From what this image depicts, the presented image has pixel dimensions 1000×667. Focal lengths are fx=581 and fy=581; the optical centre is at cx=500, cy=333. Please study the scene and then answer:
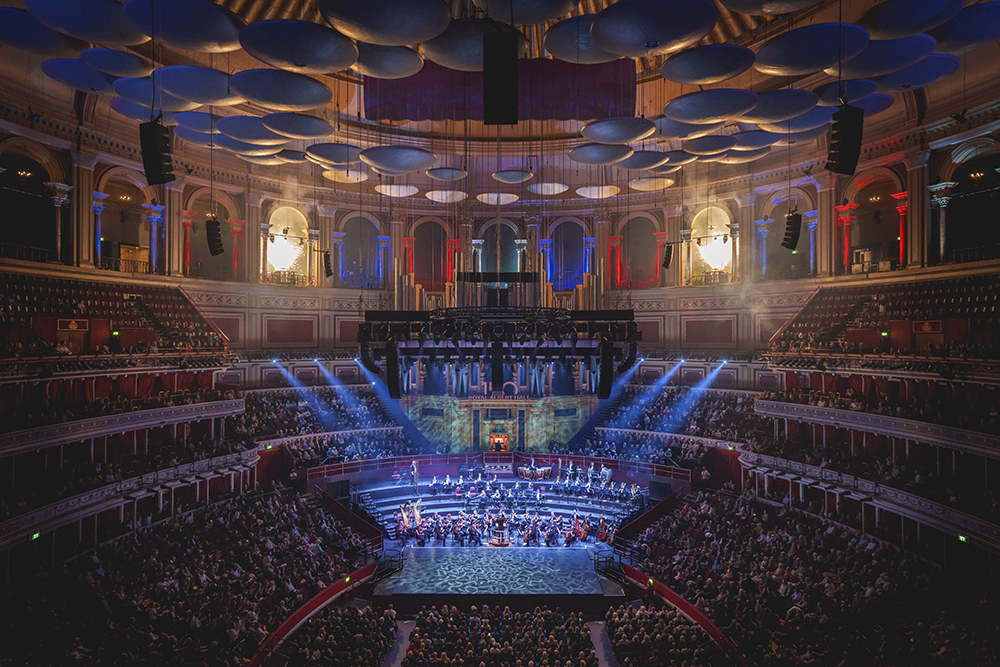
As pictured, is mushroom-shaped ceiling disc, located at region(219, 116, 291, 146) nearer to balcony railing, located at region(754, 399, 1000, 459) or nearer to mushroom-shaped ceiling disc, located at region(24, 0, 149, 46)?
mushroom-shaped ceiling disc, located at region(24, 0, 149, 46)

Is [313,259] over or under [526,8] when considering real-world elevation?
under

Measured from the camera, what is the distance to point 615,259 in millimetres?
31141

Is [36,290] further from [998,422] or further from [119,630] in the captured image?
[998,422]

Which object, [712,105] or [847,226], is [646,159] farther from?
[847,226]

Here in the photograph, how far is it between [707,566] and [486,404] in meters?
13.8

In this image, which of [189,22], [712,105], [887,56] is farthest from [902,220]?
[189,22]

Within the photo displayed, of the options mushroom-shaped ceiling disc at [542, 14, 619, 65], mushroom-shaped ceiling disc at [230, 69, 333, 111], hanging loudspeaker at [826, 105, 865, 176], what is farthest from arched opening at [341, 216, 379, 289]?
hanging loudspeaker at [826, 105, 865, 176]

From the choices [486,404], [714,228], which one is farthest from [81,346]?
[714,228]

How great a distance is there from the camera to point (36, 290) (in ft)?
61.5

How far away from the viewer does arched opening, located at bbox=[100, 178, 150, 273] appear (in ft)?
76.5

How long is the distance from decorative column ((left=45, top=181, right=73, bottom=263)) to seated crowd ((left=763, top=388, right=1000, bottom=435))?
26.1m

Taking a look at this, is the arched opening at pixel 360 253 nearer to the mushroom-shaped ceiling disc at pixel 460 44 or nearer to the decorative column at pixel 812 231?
the mushroom-shaped ceiling disc at pixel 460 44

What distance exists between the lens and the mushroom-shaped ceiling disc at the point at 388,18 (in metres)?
9.94

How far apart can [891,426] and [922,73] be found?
9.65 m
